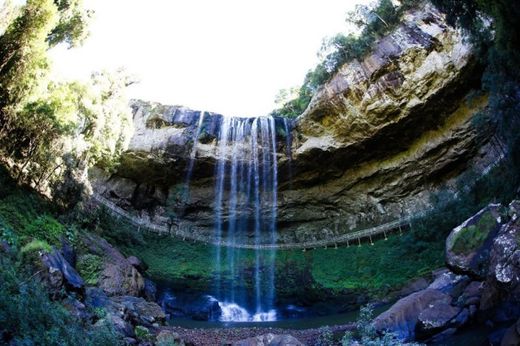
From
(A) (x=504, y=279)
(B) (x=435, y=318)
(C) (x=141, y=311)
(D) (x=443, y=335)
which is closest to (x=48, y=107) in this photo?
(C) (x=141, y=311)

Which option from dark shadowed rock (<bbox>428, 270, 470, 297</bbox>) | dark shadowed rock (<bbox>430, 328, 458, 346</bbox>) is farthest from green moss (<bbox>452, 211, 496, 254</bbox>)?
dark shadowed rock (<bbox>430, 328, 458, 346</bbox>)

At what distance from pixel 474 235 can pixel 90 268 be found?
36.4 ft

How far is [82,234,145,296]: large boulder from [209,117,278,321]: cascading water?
7.50 m

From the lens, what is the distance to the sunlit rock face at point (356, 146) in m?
20.5

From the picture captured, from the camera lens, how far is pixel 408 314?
990 centimetres

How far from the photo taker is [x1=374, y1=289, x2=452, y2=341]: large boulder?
950 centimetres

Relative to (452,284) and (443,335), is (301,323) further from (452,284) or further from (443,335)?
(443,335)

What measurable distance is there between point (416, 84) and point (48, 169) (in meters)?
17.0

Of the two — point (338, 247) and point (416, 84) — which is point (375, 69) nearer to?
point (416, 84)

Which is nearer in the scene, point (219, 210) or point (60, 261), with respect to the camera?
point (60, 261)

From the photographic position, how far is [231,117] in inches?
1015

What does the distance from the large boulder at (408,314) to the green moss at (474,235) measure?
53.2 inches

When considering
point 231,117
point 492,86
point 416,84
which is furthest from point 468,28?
point 231,117

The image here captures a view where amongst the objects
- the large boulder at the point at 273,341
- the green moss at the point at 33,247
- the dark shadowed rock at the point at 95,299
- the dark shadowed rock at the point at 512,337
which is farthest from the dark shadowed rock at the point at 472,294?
the green moss at the point at 33,247
